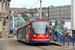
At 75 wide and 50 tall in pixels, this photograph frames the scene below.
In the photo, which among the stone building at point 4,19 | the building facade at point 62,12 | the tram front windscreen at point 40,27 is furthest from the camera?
the building facade at point 62,12

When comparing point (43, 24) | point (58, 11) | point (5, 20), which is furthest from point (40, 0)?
point (58, 11)

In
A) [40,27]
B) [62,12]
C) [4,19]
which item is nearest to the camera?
[40,27]

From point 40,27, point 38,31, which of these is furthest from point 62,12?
point 38,31

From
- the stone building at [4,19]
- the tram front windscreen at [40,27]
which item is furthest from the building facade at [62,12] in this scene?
the tram front windscreen at [40,27]

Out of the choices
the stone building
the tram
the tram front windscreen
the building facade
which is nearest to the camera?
the tram

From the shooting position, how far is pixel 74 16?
92.0ft

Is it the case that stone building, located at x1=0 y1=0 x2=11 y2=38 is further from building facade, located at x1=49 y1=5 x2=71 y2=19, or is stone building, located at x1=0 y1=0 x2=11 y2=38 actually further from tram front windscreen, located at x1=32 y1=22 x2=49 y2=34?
building facade, located at x1=49 y1=5 x2=71 y2=19

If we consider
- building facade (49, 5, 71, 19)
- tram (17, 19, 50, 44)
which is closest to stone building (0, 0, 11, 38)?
tram (17, 19, 50, 44)

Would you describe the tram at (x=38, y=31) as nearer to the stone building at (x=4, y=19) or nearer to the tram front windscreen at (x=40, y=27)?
the tram front windscreen at (x=40, y=27)

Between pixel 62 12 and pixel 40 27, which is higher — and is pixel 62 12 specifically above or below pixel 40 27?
above

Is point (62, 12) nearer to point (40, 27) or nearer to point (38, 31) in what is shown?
point (40, 27)

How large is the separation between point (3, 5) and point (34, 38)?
44579 mm

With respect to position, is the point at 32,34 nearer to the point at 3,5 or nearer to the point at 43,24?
the point at 43,24

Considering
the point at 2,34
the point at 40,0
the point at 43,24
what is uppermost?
the point at 40,0
